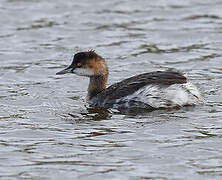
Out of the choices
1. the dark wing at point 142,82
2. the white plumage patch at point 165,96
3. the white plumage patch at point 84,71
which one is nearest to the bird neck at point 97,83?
the white plumage patch at point 84,71

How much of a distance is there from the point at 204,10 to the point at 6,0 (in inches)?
160

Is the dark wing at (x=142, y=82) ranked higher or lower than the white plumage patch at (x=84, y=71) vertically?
lower

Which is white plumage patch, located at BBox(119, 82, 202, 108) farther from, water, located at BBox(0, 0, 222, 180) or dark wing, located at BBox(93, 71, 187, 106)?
water, located at BBox(0, 0, 222, 180)

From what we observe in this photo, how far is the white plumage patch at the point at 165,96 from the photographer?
1076 cm

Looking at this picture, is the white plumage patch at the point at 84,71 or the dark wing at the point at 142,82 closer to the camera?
the dark wing at the point at 142,82

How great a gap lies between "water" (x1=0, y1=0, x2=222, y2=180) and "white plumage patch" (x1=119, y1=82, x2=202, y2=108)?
0.21 meters

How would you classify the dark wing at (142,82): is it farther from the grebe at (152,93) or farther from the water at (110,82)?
the water at (110,82)

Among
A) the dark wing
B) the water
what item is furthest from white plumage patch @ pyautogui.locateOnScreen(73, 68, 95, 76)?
the dark wing

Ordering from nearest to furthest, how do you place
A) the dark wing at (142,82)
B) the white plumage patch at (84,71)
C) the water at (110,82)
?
the water at (110,82)
the dark wing at (142,82)
the white plumage patch at (84,71)

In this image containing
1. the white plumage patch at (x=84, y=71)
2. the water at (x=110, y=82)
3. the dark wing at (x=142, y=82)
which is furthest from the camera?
the white plumage patch at (x=84, y=71)

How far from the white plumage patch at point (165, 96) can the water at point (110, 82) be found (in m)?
0.21

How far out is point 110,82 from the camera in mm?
12500

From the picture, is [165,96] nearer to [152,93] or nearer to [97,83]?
[152,93]

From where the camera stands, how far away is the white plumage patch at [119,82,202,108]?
35.3ft
